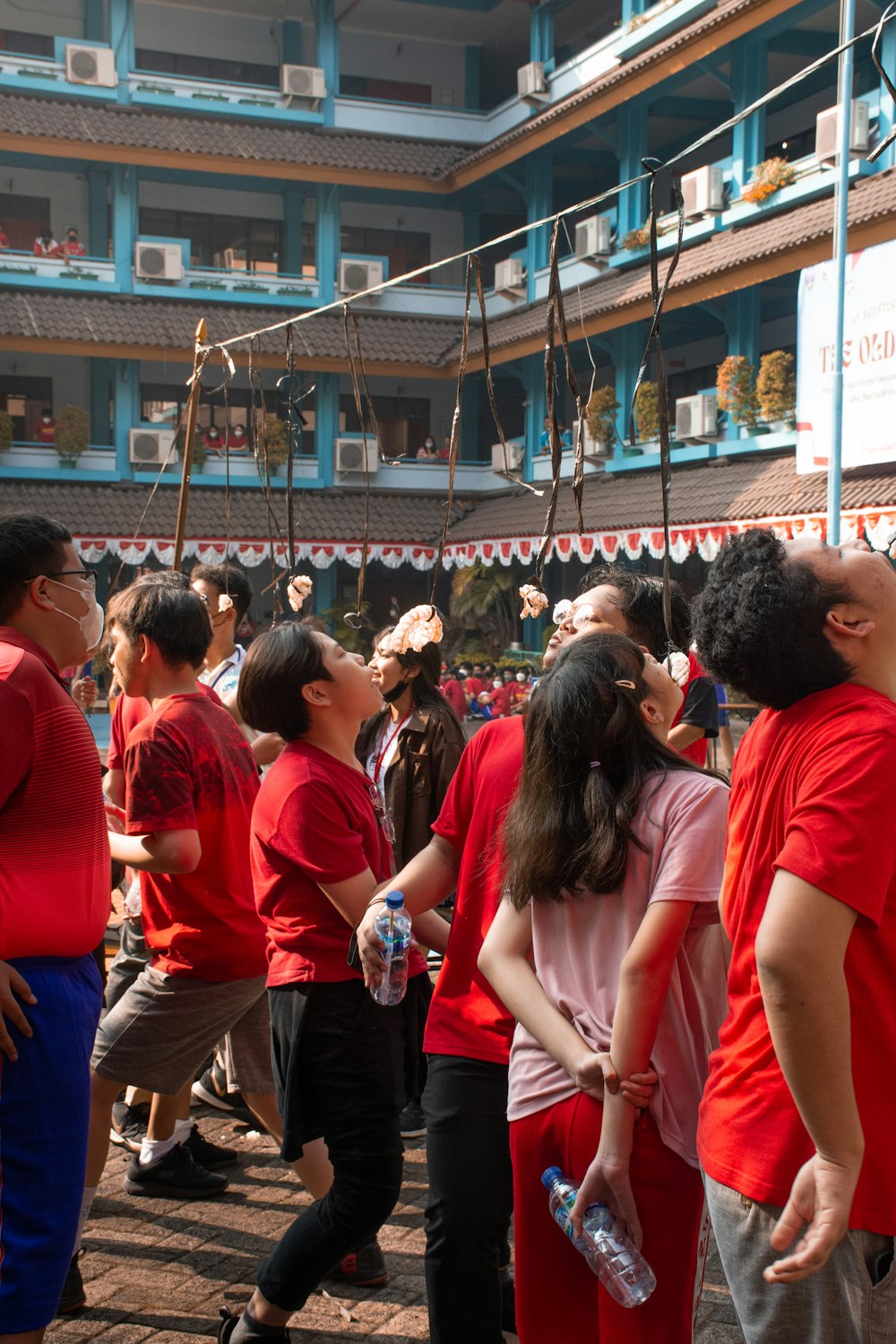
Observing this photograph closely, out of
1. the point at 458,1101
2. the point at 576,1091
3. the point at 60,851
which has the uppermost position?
the point at 60,851

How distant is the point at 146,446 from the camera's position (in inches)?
997

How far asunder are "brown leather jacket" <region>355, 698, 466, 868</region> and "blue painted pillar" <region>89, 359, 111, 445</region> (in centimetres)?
2329

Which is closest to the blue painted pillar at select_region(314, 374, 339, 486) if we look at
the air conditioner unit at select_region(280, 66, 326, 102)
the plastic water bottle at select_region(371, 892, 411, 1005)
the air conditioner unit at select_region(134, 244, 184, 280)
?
the air conditioner unit at select_region(134, 244, 184, 280)

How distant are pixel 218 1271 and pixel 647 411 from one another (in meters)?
18.4

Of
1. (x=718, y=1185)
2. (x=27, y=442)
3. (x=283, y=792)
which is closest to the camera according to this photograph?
(x=718, y=1185)

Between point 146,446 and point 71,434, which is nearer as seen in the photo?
point 71,434

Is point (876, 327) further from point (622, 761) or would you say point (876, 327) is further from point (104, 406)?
point (104, 406)

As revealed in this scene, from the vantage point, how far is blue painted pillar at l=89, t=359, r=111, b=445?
2634cm

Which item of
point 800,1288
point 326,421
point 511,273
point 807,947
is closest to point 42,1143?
point 800,1288

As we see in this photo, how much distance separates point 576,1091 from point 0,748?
3.79ft

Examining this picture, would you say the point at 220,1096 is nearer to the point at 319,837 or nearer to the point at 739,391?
the point at 319,837

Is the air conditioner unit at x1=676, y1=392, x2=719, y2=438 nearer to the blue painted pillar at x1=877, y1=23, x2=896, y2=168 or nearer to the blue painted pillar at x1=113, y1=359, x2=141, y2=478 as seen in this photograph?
the blue painted pillar at x1=877, y1=23, x2=896, y2=168

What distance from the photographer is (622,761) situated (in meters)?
2.08

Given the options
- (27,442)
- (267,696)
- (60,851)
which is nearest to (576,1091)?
(60,851)
